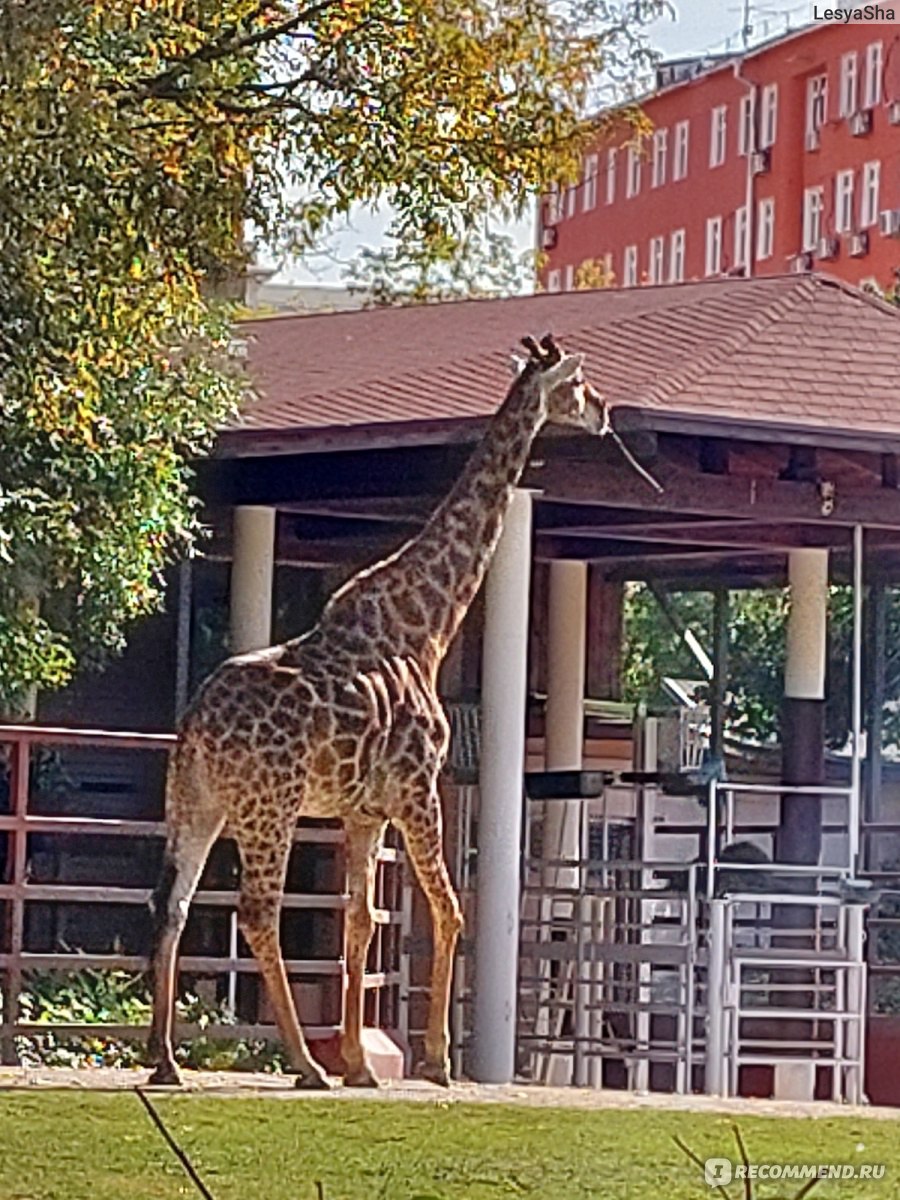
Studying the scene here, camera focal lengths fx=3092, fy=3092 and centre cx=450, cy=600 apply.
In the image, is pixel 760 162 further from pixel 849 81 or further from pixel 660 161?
pixel 849 81

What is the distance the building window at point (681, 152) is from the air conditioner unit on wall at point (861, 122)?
523 centimetres

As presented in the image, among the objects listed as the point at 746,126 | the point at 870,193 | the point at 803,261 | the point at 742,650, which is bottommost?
the point at 742,650

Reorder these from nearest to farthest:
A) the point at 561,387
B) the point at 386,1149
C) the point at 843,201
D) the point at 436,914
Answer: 1. the point at 386,1149
2. the point at 436,914
3. the point at 561,387
4. the point at 843,201

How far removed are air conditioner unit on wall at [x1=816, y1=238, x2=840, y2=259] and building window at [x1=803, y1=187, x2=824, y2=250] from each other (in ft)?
0.41

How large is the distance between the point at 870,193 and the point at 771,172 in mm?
4183

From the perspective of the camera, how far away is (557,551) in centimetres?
2028

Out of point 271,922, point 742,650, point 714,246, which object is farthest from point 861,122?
point 271,922

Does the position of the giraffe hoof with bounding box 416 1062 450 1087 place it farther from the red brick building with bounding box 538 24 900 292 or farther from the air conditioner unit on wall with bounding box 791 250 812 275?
the air conditioner unit on wall with bounding box 791 250 812 275

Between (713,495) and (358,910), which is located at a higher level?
(713,495)

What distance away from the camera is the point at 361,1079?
12680 millimetres

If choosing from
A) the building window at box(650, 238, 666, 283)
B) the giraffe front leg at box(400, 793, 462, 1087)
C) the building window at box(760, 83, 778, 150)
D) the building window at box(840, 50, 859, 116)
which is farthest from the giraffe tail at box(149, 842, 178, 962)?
the building window at box(650, 238, 666, 283)

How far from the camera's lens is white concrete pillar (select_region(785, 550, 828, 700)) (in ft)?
60.4

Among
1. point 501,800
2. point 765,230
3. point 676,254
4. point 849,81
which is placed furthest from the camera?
point 676,254

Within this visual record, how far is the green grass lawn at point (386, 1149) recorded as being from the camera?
9086 mm
